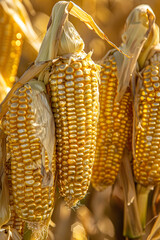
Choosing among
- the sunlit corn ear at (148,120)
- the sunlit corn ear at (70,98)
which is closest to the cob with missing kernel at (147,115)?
the sunlit corn ear at (148,120)

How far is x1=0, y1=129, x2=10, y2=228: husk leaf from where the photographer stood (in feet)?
2.91

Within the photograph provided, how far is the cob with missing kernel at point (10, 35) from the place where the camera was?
111 cm

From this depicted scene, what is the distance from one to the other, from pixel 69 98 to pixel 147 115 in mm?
313

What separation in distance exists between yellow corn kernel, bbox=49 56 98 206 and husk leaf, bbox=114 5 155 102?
0.21m

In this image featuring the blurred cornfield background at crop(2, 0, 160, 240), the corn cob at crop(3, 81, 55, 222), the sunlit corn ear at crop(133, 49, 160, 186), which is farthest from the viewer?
the blurred cornfield background at crop(2, 0, 160, 240)

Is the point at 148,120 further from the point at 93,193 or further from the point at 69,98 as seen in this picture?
the point at 93,193

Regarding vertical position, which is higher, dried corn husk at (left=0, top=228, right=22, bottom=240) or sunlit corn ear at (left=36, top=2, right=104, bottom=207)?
sunlit corn ear at (left=36, top=2, right=104, bottom=207)

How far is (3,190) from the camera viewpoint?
0.90 metres

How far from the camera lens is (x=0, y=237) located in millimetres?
888

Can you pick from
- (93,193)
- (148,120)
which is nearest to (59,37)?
(148,120)

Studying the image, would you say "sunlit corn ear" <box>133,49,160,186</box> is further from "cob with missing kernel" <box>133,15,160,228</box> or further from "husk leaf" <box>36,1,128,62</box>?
"husk leaf" <box>36,1,128,62</box>

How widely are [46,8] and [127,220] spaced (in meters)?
0.86

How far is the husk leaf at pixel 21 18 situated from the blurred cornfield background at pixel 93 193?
0.10 ft

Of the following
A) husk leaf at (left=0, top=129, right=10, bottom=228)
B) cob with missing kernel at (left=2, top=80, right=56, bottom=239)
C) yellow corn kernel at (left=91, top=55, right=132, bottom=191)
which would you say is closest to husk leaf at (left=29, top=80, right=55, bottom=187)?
cob with missing kernel at (left=2, top=80, right=56, bottom=239)
